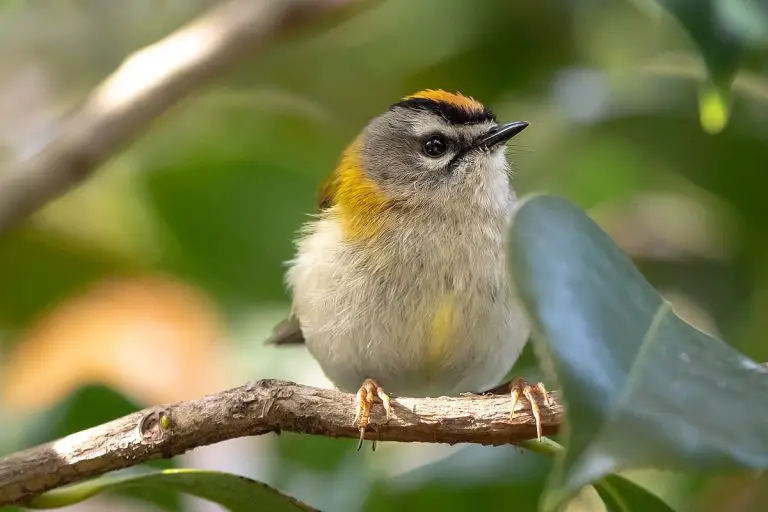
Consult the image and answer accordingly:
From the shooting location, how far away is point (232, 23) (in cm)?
175

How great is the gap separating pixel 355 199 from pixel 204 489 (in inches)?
25.6

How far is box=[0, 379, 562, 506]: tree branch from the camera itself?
0.96 meters

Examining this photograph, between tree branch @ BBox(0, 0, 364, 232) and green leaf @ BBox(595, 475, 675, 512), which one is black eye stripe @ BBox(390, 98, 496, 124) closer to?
tree branch @ BBox(0, 0, 364, 232)

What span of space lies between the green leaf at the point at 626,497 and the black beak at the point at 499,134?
0.69 metres

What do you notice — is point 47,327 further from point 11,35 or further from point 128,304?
point 11,35

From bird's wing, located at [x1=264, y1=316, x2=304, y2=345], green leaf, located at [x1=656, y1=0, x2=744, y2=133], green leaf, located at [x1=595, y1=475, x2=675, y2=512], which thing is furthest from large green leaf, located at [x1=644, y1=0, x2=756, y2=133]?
bird's wing, located at [x1=264, y1=316, x2=304, y2=345]

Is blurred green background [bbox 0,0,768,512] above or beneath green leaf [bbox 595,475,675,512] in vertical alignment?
above

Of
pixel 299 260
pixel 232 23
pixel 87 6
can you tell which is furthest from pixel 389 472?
pixel 87 6

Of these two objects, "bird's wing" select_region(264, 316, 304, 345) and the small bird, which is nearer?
the small bird

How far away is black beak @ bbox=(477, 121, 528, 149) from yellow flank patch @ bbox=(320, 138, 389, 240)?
0.20 metres

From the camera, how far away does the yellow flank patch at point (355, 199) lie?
1530 millimetres

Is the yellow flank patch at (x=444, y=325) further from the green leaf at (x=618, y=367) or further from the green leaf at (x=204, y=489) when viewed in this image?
the green leaf at (x=618, y=367)

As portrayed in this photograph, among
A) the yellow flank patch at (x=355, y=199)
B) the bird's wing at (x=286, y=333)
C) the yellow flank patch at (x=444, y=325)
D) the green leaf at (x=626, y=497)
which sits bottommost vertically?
the green leaf at (x=626, y=497)

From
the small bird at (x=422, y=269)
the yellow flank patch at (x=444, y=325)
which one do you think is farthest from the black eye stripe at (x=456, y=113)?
the yellow flank patch at (x=444, y=325)
